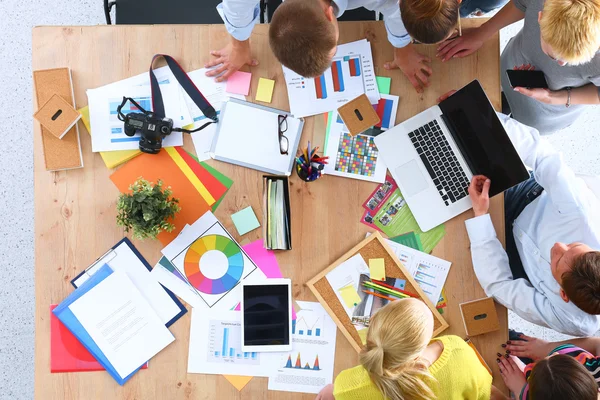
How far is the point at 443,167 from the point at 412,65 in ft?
1.11

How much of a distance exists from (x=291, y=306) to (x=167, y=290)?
388 millimetres

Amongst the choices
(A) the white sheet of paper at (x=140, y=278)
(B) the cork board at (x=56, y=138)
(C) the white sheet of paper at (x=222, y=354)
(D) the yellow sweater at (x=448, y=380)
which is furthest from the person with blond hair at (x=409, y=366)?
(B) the cork board at (x=56, y=138)

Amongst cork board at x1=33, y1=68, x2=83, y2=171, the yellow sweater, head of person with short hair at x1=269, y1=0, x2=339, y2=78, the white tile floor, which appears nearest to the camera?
head of person with short hair at x1=269, y1=0, x2=339, y2=78

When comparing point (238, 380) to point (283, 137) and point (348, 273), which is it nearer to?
point (348, 273)

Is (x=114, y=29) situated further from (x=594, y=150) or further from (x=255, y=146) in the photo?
(x=594, y=150)

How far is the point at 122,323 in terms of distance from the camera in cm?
160

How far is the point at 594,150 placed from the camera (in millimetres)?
2516

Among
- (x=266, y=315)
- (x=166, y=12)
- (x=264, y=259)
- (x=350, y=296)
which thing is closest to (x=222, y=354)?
(x=266, y=315)

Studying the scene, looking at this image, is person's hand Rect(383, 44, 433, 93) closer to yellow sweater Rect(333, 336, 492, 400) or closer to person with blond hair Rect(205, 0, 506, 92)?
person with blond hair Rect(205, 0, 506, 92)

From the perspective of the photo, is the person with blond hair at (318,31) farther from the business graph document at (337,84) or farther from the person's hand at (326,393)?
the person's hand at (326,393)

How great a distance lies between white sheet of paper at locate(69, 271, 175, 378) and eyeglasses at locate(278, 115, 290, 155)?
63 centimetres

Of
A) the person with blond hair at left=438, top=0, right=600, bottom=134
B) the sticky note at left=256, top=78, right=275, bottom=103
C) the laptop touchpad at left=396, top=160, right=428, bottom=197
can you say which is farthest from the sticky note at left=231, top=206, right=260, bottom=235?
the person with blond hair at left=438, top=0, right=600, bottom=134

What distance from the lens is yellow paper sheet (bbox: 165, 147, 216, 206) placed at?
1649mm

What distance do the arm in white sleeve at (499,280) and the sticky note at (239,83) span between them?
820 millimetres
